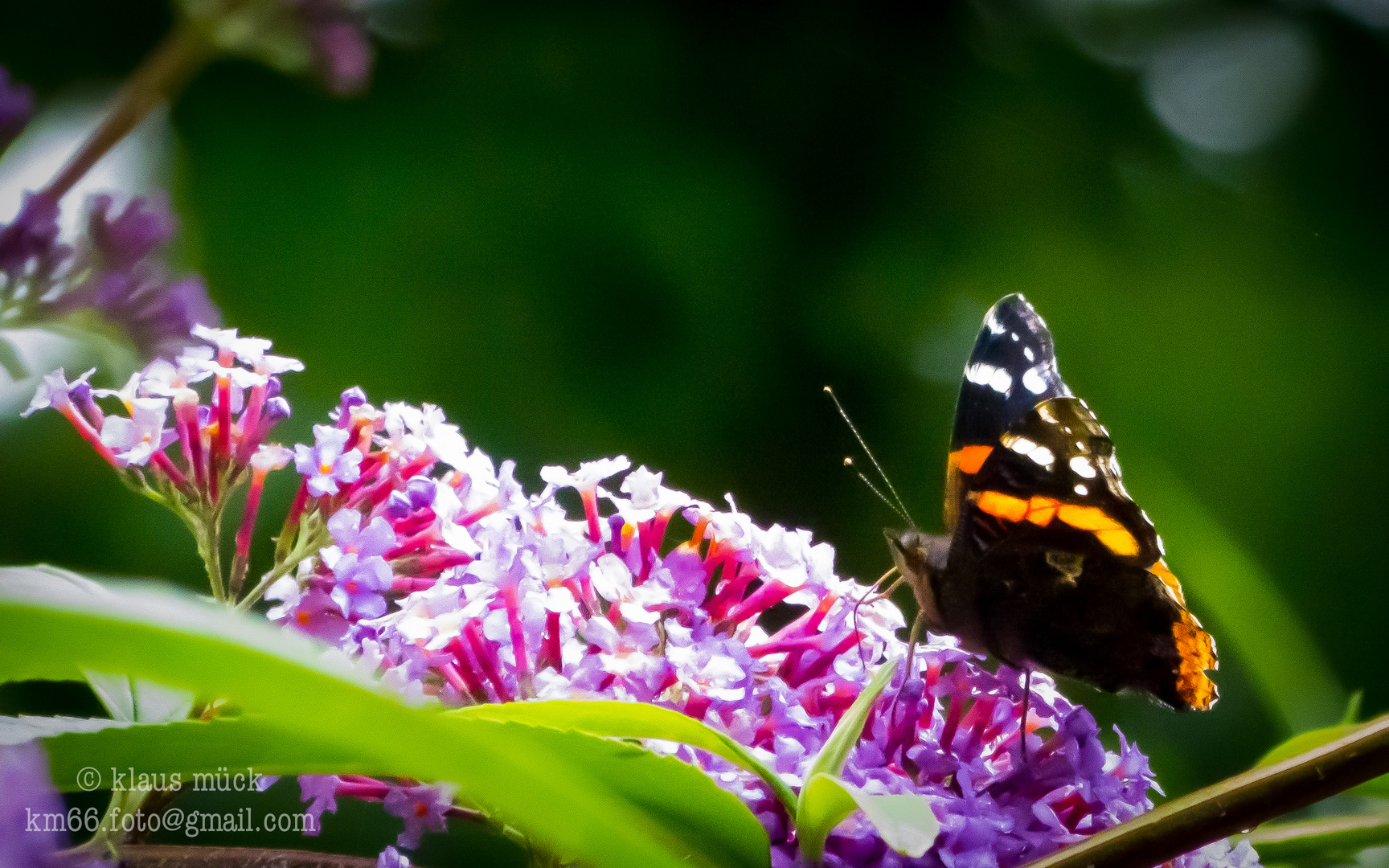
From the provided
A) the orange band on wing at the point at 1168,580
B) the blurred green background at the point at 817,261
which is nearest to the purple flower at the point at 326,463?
the orange band on wing at the point at 1168,580

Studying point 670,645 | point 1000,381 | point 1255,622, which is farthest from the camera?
point 1255,622

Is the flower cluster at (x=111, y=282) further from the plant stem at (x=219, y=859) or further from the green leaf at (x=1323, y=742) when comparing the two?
the green leaf at (x=1323, y=742)

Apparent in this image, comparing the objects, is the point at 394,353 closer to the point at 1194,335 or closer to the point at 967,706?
the point at 967,706

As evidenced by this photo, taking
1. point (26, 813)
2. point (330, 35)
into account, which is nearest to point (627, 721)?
point (26, 813)

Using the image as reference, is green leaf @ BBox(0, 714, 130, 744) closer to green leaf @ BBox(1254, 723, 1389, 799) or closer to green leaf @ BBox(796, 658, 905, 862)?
green leaf @ BBox(796, 658, 905, 862)

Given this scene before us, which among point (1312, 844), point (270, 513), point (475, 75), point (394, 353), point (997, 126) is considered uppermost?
point (997, 126)

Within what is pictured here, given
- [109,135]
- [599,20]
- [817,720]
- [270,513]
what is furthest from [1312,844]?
[599,20]

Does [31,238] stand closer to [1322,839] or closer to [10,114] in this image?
[10,114]
